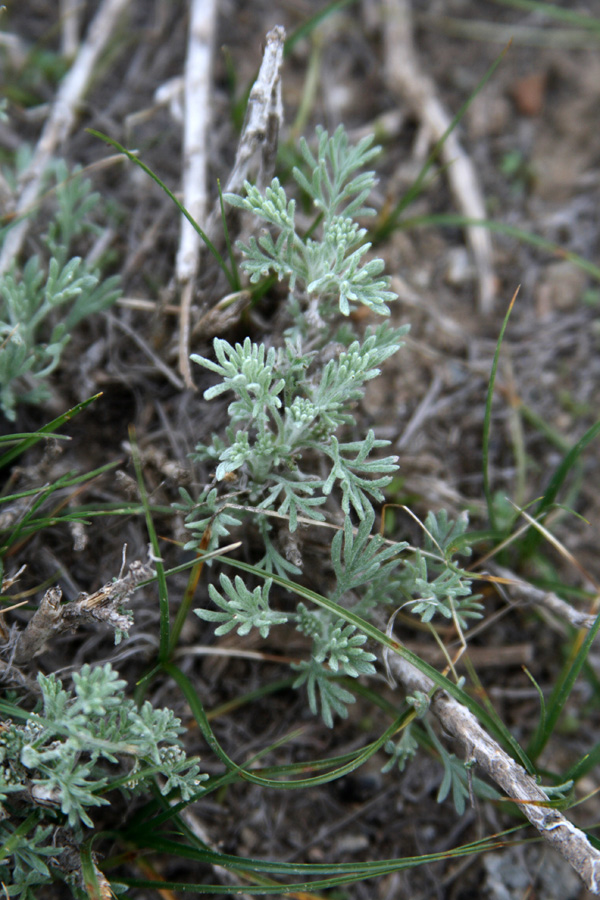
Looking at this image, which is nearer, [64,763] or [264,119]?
[64,763]

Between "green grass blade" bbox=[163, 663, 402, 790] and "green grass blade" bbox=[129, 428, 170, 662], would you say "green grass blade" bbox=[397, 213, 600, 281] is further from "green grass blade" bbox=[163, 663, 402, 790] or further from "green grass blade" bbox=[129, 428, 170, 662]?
"green grass blade" bbox=[163, 663, 402, 790]

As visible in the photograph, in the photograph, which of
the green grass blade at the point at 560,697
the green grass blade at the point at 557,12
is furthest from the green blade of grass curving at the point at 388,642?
the green grass blade at the point at 557,12

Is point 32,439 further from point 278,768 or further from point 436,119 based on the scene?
point 436,119

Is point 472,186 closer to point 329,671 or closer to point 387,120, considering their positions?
point 387,120

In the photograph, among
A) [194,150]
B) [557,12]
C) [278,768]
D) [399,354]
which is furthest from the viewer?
[557,12]

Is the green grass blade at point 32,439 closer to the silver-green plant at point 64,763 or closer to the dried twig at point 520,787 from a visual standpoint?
the silver-green plant at point 64,763

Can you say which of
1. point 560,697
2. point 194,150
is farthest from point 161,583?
point 194,150

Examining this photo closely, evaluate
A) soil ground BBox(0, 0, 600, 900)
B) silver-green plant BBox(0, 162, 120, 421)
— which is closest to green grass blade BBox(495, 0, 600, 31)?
soil ground BBox(0, 0, 600, 900)
